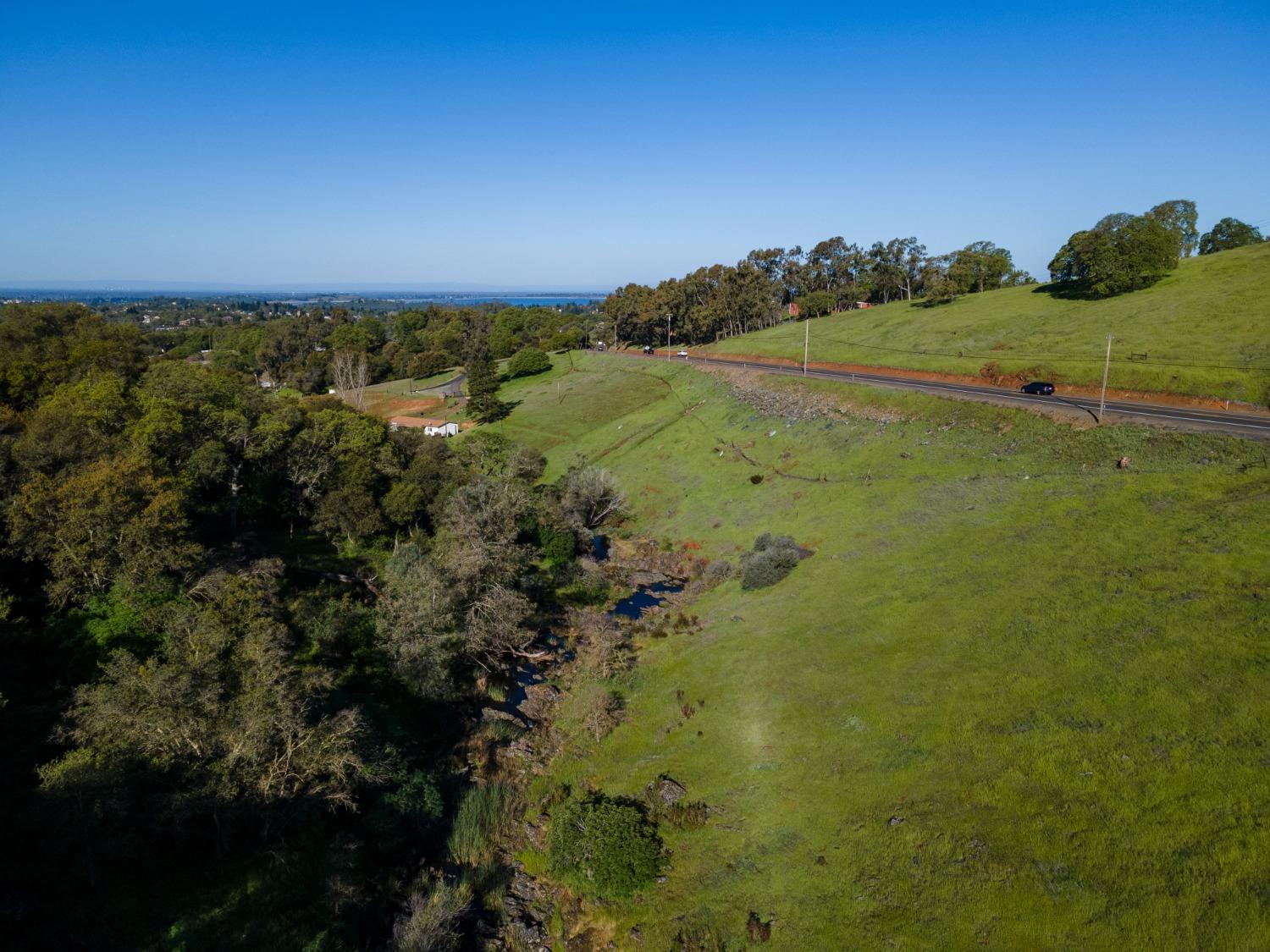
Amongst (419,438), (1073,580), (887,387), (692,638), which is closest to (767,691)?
(692,638)

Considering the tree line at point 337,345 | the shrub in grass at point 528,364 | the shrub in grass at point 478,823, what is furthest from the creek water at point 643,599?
the tree line at point 337,345

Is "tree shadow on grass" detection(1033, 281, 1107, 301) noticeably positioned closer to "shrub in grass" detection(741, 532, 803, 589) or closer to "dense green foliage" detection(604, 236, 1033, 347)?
"dense green foliage" detection(604, 236, 1033, 347)

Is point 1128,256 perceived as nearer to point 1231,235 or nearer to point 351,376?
point 1231,235

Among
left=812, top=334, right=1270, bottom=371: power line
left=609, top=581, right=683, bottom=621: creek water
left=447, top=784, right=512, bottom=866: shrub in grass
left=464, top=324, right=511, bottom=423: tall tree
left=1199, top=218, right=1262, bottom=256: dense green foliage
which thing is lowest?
left=447, top=784, right=512, bottom=866: shrub in grass

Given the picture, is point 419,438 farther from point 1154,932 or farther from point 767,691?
point 1154,932

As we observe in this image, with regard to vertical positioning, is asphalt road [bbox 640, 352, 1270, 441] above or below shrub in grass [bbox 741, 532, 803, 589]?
above

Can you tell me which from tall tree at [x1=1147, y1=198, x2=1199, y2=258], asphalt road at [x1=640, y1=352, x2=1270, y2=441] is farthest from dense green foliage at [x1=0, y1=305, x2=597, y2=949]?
tall tree at [x1=1147, y1=198, x2=1199, y2=258]

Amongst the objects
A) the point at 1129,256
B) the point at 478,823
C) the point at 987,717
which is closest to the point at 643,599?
the point at 478,823
